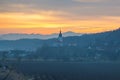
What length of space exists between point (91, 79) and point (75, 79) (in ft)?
14.9

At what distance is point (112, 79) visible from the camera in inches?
5285

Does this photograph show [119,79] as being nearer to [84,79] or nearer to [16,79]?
[84,79]

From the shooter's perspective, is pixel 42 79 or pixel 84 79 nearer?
pixel 42 79


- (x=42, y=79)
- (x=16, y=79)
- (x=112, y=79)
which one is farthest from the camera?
(x=112, y=79)

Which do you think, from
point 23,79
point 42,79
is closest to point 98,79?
point 42,79

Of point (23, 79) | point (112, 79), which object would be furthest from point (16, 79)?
point (112, 79)

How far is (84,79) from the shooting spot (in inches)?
5354

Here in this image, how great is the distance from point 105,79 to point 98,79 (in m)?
2.00

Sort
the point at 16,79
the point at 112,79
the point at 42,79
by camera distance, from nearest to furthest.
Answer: the point at 16,79
the point at 42,79
the point at 112,79

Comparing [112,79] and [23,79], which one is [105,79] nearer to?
[112,79]

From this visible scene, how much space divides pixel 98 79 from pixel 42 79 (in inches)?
778

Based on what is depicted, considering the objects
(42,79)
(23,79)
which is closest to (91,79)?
(42,79)

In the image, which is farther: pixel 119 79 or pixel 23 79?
pixel 119 79

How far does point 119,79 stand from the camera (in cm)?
12962
